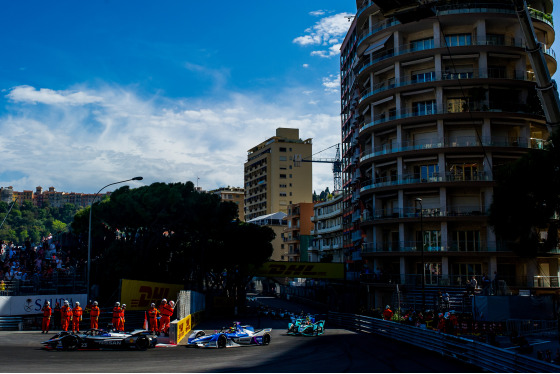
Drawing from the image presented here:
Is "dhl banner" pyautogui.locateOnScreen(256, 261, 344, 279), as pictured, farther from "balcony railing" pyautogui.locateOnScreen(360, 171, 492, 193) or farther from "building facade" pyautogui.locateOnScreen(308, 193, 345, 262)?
"building facade" pyautogui.locateOnScreen(308, 193, 345, 262)

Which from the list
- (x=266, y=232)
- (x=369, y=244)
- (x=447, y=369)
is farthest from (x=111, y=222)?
(x=447, y=369)

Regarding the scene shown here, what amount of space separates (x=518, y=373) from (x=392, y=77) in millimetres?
40895

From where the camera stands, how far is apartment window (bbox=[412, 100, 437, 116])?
4812 centimetres

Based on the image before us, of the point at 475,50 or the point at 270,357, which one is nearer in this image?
the point at 270,357

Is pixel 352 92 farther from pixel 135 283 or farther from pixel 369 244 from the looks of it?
pixel 135 283

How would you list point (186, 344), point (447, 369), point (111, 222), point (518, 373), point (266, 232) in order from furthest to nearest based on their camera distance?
point (266, 232)
point (111, 222)
point (186, 344)
point (447, 369)
point (518, 373)

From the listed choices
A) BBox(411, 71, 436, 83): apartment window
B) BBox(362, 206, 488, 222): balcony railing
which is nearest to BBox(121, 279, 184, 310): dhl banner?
BBox(362, 206, 488, 222): balcony railing

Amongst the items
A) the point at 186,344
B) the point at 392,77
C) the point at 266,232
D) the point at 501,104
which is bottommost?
the point at 186,344

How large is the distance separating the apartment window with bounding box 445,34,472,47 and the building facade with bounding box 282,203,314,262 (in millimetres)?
54811

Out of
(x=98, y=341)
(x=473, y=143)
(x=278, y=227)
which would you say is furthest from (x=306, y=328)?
(x=278, y=227)

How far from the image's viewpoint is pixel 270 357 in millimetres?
20703

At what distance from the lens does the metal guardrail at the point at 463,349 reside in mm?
15289

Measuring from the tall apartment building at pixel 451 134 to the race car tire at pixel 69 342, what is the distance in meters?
31.8

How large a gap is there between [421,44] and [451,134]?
29.7 ft
